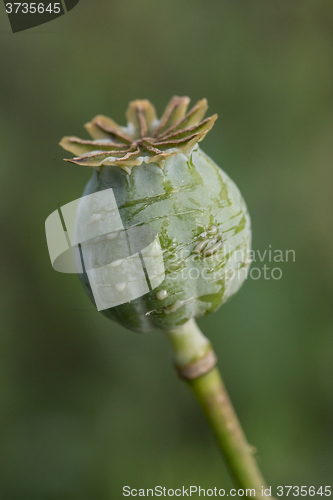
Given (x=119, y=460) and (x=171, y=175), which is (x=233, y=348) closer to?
(x=119, y=460)

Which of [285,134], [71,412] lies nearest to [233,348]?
[71,412]

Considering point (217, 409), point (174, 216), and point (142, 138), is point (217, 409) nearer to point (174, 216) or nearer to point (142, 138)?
point (174, 216)

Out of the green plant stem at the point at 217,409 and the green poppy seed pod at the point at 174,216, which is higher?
the green poppy seed pod at the point at 174,216

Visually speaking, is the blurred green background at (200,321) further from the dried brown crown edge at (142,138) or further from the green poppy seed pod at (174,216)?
the green poppy seed pod at (174,216)

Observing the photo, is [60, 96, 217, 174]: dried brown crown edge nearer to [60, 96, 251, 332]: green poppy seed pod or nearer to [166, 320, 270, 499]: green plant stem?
[60, 96, 251, 332]: green poppy seed pod

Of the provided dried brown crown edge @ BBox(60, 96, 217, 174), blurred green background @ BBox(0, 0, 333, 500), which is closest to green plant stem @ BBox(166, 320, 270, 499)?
dried brown crown edge @ BBox(60, 96, 217, 174)

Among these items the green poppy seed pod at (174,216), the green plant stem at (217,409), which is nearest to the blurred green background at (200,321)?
the green plant stem at (217,409)

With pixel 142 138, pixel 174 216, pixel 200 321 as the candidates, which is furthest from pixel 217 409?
pixel 200 321
